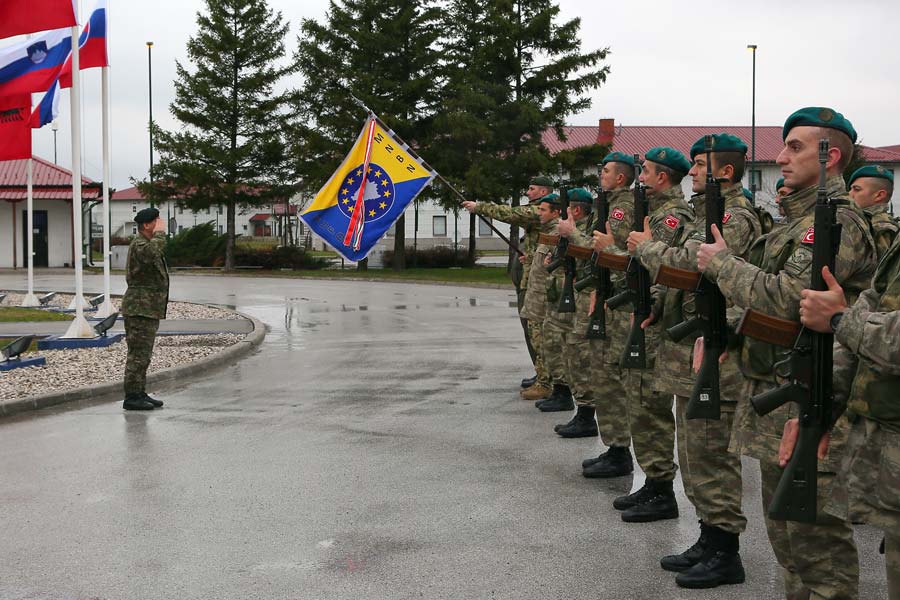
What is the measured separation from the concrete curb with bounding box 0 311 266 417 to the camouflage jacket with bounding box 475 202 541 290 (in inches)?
193

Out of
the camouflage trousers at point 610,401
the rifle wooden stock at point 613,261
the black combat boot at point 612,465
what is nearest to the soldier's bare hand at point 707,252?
the rifle wooden stock at point 613,261

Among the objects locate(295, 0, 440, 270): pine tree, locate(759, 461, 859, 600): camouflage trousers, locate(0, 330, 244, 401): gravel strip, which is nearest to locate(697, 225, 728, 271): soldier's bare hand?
locate(759, 461, 859, 600): camouflage trousers

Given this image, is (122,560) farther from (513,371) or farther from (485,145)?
(485,145)

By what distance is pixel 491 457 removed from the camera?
7.82 metres

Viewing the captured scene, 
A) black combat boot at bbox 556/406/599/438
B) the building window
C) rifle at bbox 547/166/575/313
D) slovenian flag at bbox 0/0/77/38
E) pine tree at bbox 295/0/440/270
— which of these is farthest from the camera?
the building window

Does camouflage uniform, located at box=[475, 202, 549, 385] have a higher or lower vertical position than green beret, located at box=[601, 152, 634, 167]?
lower

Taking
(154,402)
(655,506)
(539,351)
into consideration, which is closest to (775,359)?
(655,506)

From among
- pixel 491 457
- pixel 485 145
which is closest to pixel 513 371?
pixel 491 457

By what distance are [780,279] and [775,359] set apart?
43 cm

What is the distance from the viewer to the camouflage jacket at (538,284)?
31.0 feet

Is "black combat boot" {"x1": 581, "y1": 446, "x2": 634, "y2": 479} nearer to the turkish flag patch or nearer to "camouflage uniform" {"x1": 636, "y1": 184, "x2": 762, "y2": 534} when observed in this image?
"camouflage uniform" {"x1": 636, "y1": 184, "x2": 762, "y2": 534}

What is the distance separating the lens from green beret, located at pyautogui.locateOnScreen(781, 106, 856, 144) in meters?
3.87

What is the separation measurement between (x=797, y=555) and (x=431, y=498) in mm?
3184

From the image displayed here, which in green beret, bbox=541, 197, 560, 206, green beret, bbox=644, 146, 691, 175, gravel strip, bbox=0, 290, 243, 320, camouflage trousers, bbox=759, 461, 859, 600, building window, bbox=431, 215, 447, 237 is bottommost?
gravel strip, bbox=0, 290, 243, 320
